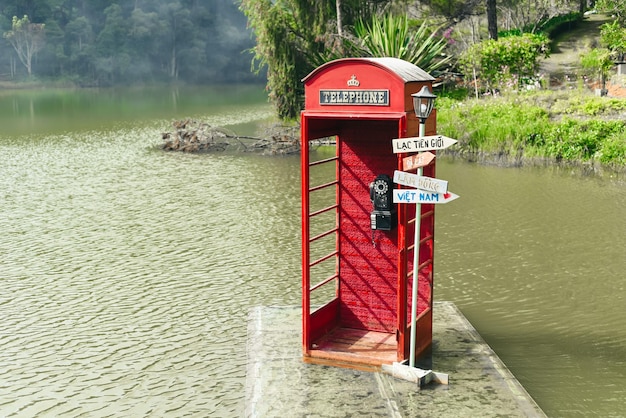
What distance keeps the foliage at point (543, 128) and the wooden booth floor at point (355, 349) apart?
13.2m

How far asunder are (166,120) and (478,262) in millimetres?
24823

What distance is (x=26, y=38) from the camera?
7438 cm

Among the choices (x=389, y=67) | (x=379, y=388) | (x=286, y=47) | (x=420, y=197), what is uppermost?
(x=286, y=47)

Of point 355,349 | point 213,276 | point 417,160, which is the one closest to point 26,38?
point 213,276

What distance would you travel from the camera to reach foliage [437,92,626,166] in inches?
829

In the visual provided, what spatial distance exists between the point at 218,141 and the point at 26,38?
180 ft

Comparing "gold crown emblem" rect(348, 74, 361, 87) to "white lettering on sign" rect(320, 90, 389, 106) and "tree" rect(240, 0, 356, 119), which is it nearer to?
"white lettering on sign" rect(320, 90, 389, 106)

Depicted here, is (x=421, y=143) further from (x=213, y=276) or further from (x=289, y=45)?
(x=289, y=45)

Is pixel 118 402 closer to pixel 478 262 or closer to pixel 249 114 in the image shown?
pixel 478 262

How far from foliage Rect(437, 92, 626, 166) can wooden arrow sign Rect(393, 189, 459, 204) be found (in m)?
14.0

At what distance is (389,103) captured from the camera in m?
7.71

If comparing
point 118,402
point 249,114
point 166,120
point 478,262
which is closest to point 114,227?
point 478,262

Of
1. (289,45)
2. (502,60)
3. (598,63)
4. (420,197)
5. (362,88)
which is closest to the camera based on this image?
(420,197)

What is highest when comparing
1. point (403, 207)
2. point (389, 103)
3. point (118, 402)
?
point (389, 103)
